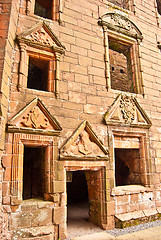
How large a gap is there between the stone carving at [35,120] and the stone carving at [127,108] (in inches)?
101

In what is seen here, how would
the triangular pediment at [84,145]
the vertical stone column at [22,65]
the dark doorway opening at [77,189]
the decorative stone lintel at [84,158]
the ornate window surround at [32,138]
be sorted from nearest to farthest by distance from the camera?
the ornate window surround at [32,138] < the vertical stone column at [22,65] < the decorative stone lintel at [84,158] < the triangular pediment at [84,145] < the dark doorway opening at [77,189]

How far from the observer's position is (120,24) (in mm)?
6887

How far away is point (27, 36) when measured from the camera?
16.4 feet

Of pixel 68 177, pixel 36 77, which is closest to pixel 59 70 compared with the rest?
pixel 36 77

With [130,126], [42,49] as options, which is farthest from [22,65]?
[130,126]

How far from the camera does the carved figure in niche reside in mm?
4945

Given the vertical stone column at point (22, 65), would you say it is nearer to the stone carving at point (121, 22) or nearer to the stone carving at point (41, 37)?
the stone carving at point (41, 37)

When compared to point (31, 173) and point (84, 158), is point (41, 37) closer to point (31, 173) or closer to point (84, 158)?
point (84, 158)

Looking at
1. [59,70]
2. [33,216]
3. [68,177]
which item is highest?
[59,70]

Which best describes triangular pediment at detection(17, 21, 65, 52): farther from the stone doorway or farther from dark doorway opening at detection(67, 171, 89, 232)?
dark doorway opening at detection(67, 171, 89, 232)

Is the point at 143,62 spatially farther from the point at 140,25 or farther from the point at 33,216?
the point at 33,216

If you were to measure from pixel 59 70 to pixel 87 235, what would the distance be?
14.1 ft

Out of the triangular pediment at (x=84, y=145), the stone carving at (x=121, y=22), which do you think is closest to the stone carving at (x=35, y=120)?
the triangular pediment at (x=84, y=145)

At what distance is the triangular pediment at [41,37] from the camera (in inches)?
196
